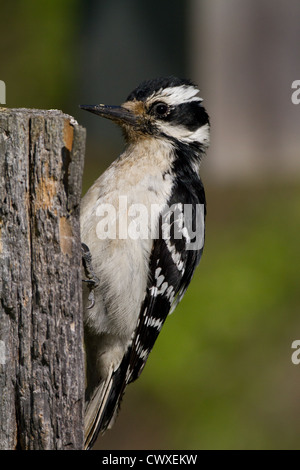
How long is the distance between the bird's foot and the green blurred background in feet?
8.40

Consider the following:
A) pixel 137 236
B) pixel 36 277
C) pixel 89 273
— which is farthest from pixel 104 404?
pixel 36 277

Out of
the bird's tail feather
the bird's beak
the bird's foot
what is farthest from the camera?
the bird's beak

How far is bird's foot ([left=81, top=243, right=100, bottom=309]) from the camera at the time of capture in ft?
14.3

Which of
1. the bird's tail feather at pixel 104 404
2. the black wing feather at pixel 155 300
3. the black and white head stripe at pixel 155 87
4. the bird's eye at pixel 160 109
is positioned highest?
the black and white head stripe at pixel 155 87

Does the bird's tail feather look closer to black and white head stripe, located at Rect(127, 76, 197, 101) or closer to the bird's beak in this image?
the bird's beak

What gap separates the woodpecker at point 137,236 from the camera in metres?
4.44

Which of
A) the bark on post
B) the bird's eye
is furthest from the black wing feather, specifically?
the bark on post

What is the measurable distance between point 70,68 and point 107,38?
45.7 inches

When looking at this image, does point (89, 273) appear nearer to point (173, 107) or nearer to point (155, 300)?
point (155, 300)

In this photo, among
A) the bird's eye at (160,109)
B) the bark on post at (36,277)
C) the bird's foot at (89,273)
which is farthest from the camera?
the bird's eye at (160,109)

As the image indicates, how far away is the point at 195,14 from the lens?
1123cm

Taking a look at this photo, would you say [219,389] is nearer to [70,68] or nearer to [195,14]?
[195,14]

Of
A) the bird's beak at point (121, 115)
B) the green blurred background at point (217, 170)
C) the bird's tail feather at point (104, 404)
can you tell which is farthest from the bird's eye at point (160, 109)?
the green blurred background at point (217, 170)

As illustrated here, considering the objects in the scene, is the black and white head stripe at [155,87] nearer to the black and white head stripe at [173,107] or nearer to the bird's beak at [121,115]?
the black and white head stripe at [173,107]
